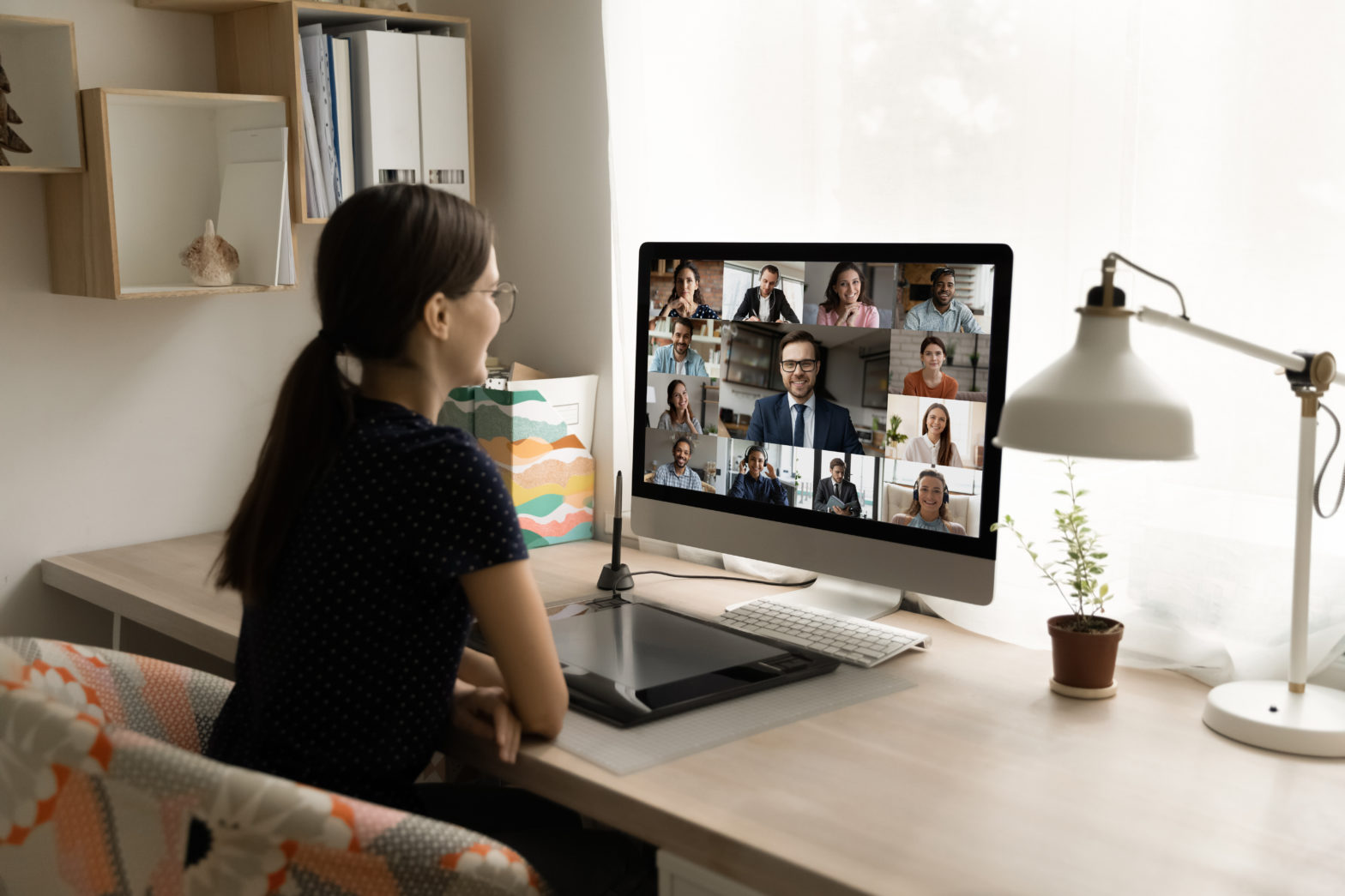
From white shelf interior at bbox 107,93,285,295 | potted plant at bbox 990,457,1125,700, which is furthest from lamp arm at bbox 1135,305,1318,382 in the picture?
white shelf interior at bbox 107,93,285,295

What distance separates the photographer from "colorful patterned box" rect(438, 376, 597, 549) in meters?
2.16

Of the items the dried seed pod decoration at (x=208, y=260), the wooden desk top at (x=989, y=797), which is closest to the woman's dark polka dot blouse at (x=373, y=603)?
the wooden desk top at (x=989, y=797)

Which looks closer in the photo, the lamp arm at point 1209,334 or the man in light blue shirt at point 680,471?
the lamp arm at point 1209,334

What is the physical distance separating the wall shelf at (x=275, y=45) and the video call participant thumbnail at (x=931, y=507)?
3.96ft

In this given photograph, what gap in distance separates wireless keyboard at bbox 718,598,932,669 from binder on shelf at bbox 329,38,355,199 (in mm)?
1085

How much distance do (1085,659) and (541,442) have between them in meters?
1.10

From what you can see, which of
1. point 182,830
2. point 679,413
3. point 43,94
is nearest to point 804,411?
point 679,413

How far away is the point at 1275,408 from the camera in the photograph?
143cm

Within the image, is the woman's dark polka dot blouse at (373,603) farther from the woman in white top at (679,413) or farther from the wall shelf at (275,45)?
the wall shelf at (275,45)

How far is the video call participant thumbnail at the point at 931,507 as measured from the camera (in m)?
1.54

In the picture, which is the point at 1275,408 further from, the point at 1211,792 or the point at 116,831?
the point at 116,831

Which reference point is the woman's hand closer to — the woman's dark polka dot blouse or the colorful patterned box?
the woman's dark polka dot blouse

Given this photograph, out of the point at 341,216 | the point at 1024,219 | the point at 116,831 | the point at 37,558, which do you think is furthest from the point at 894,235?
the point at 37,558

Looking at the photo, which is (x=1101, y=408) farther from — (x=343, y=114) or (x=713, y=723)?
(x=343, y=114)
